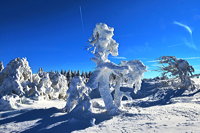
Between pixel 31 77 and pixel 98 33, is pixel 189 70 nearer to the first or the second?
pixel 98 33

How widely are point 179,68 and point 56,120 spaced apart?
76.1ft

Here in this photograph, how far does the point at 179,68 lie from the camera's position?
2956 cm

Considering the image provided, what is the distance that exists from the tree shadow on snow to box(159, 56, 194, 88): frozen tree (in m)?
19.5

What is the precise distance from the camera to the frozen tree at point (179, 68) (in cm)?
2870

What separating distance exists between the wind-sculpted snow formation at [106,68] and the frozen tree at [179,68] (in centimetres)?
1680

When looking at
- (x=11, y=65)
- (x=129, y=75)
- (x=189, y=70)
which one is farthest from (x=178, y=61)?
(x=11, y=65)

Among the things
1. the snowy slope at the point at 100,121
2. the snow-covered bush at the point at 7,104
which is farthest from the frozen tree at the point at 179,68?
the snow-covered bush at the point at 7,104

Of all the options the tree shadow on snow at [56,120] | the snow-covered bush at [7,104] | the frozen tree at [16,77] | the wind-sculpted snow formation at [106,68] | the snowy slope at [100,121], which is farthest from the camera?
the frozen tree at [16,77]

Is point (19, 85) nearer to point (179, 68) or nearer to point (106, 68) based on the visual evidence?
point (106, 68)

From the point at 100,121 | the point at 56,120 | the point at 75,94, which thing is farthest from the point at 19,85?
the point at 100,121

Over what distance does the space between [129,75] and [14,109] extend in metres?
10.3

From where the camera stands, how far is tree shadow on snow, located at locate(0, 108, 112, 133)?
11641 millimetres

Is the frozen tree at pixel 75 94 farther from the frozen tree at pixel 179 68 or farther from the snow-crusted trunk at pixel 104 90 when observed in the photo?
the frozen tree at pixel 179 68

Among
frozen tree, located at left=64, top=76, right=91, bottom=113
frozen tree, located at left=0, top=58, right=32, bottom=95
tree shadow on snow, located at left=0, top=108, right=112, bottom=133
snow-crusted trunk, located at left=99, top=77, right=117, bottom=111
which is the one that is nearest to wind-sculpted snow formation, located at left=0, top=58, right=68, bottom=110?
frozen tree, located at left=0, top=58, right=32, bottom=95
